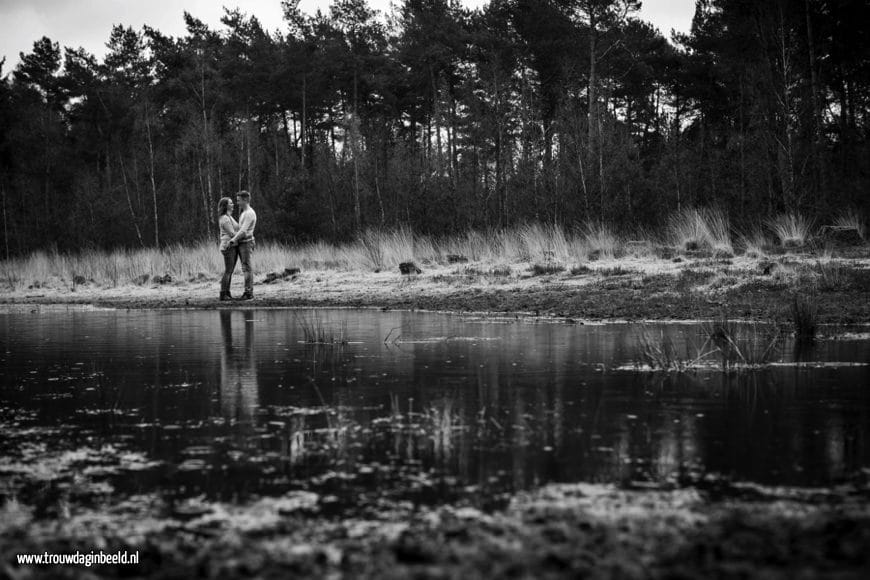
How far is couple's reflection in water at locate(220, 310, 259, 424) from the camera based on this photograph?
19.3 ft

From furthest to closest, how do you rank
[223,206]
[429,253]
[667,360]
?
[429,253] → [223,206] → [667,360]

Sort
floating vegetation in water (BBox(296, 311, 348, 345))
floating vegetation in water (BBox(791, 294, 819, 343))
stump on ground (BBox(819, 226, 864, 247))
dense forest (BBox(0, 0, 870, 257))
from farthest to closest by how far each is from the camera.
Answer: dense forest (BBox(0, 0, 870, 257))
stump on ground (BBox(819, 226, 864, 247))
floating vegetation in water (BBox(296, 311, 348, 345))
floating vegetation in water (BBox(791, 294, 819, 343))

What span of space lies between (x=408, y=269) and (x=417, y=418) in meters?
16.0

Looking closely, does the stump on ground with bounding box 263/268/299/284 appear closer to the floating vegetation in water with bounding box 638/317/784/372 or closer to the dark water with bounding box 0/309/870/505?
the dark water with bounding box 0/309/870/505

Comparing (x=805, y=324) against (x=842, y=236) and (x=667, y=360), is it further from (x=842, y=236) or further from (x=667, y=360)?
(x=842, y=236)

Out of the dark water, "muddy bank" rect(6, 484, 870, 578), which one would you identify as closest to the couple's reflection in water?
the dark water

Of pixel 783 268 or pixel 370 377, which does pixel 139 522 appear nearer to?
pixel 370 377

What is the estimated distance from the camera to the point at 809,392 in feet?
20.0

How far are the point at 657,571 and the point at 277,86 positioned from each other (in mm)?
54297

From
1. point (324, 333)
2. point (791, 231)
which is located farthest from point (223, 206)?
point (791, 231)

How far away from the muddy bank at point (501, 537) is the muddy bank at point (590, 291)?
28.3 feet

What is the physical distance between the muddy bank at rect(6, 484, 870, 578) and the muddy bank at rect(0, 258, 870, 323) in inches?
339

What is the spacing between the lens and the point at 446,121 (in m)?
51.0

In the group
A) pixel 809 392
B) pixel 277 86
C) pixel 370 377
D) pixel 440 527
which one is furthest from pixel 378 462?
pixel 277 86
